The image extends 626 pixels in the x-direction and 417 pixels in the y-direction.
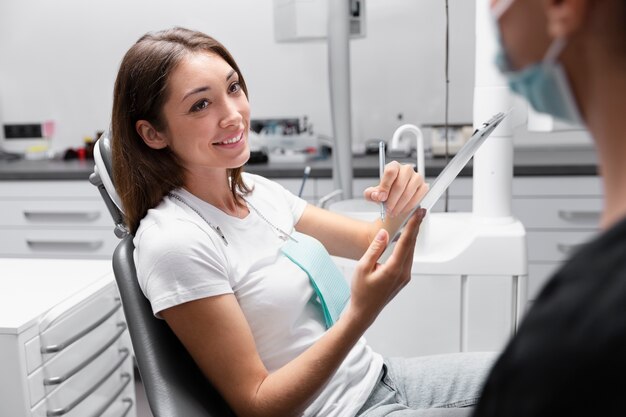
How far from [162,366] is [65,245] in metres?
2.19

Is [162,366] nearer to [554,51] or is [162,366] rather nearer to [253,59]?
[554,51]

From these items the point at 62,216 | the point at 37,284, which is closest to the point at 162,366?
the point at 37,284

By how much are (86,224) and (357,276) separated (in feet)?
7.45

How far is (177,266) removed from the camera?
108cm

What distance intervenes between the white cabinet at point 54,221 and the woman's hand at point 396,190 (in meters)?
1.94

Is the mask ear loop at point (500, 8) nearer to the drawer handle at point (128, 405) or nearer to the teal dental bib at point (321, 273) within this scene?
the teal dental bib at point (321, 273)

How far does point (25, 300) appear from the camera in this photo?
1.53m

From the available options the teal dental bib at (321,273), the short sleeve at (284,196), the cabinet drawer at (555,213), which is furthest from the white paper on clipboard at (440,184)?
the cabinet drawer at (555,213)

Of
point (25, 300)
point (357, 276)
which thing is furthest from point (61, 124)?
point (357, 276)

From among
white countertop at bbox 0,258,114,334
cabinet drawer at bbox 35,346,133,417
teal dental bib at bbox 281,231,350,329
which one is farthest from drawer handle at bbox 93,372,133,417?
teal dental bib at bbox 281,231,350,329

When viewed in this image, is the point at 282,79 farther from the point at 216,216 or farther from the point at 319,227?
the point at 216,216

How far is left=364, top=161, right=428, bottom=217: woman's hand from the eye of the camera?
1.31m

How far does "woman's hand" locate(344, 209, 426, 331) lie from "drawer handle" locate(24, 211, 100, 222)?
7.24 feet

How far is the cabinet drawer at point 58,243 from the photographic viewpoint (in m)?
3.00
